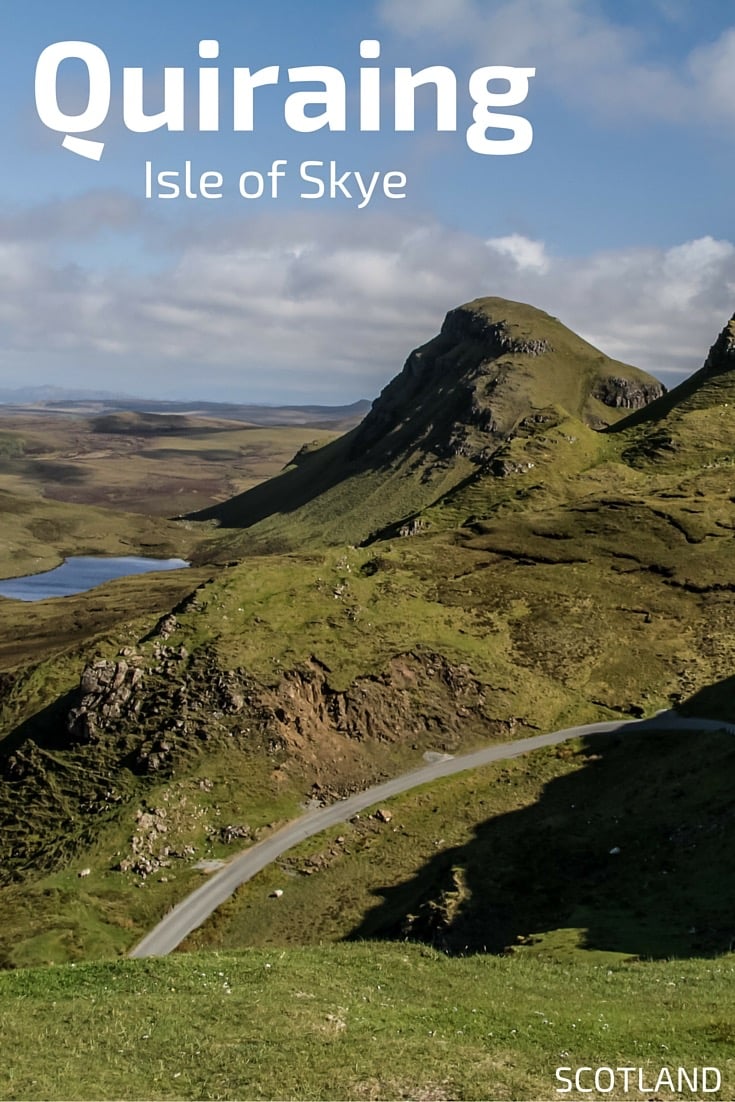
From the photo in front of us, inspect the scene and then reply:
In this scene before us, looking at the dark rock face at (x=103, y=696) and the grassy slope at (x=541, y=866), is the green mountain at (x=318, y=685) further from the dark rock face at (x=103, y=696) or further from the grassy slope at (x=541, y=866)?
the grassy slope at (x=541, y=866)

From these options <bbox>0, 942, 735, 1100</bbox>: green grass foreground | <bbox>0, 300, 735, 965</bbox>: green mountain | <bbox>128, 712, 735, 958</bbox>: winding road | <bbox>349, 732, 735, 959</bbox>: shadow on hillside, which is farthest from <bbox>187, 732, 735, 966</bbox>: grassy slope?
<bbox>0, 942, 735, 1100</bbox>: green grass foreground

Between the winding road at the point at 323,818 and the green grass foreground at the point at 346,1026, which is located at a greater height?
the green grass foreground at the point at 346,1026

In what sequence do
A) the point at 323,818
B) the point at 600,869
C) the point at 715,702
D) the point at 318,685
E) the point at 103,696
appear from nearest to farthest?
the point at 600,869
the point at 323,818
the point at 103,696
the point at 715,702
the point at 318,685

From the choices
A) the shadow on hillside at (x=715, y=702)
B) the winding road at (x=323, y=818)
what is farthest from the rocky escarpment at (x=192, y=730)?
the shadow on hillside at (x=715, y=702)

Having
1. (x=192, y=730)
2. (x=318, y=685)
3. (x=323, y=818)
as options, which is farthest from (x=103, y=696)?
(x=323, y=818)

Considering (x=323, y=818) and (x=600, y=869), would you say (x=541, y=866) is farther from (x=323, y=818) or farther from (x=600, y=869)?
(x=323, y=818)
